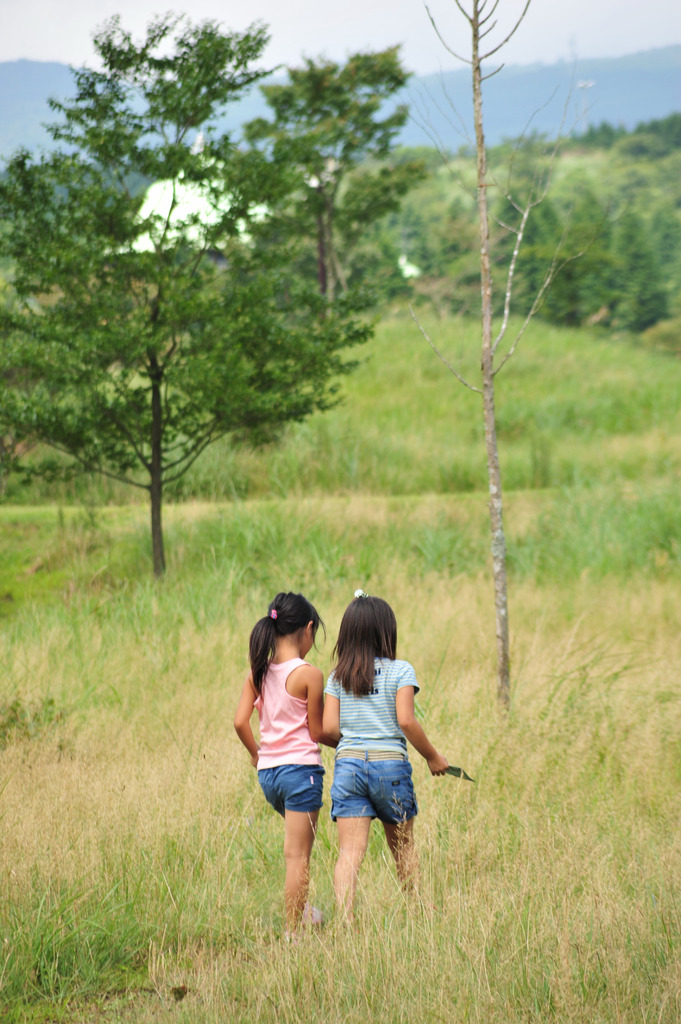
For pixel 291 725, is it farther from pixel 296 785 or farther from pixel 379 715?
pixel 379 715

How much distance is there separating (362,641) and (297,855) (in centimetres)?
84

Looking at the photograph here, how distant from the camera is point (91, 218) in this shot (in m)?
8.34

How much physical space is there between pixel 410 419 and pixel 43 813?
48.5ft

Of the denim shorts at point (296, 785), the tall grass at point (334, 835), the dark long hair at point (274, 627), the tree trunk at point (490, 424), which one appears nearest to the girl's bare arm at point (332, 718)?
the denim shorts at point (296, 785)

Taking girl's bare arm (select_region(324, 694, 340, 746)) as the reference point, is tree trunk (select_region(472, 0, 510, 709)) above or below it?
above

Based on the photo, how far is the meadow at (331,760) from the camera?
2.72 metres

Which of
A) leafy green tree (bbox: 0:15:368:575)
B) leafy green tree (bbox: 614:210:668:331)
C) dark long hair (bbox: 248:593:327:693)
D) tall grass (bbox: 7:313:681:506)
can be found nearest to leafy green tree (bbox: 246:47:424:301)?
tall grass (bbox: 7:313:681:506)

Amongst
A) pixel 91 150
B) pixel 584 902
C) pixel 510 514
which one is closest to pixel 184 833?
pixel 584 902

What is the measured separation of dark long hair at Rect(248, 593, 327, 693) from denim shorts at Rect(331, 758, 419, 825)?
0.46 metres

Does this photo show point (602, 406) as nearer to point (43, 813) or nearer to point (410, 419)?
point (410, 419)

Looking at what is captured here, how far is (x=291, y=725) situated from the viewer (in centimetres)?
321

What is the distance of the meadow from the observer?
8.94ft

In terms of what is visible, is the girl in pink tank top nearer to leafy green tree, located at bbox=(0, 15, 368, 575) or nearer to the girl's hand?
the girl's hand

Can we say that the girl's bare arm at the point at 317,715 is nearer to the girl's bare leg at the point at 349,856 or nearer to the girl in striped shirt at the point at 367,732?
the girl in striped shirt at the point at 367,732
